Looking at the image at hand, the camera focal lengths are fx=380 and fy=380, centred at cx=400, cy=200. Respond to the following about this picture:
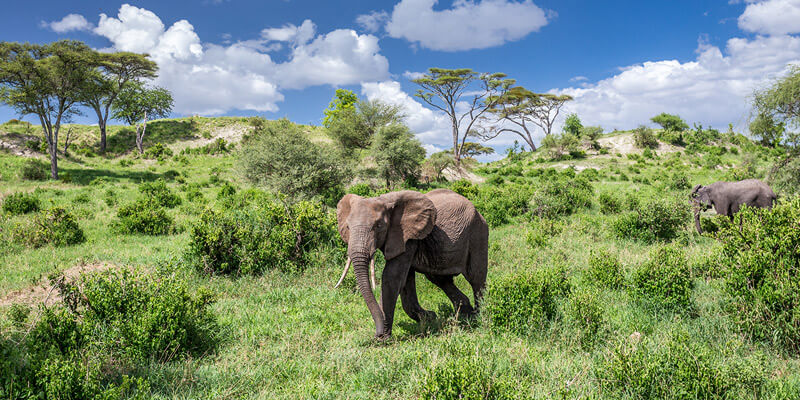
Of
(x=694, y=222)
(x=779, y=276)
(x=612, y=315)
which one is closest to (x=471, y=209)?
(x=612, y=315)

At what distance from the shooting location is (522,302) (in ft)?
18.0

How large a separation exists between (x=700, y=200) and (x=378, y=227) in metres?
13.9

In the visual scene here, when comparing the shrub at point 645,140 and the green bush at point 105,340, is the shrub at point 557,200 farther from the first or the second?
the shrub at point 645,140

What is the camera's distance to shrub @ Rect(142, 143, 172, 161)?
130ft

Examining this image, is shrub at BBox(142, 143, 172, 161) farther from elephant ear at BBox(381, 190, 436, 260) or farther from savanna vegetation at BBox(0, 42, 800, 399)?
elephant ear at BBox(381, 190, 436, 260)

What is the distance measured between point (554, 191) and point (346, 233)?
15322 millimetres

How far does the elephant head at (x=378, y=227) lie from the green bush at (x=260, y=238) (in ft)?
15.9

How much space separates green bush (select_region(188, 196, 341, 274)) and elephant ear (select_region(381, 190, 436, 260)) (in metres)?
5.08

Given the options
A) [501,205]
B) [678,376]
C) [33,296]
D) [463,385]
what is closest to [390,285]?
[463,385]

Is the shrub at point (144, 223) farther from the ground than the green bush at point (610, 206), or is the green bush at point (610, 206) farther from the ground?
the shrub at point (144, 223)

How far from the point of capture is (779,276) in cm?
530

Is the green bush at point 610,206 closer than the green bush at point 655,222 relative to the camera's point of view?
No

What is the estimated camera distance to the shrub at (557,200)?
1616 cm

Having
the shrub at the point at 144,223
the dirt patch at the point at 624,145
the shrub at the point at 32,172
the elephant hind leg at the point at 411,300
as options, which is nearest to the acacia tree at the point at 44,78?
the shrub at the point at 32,172
